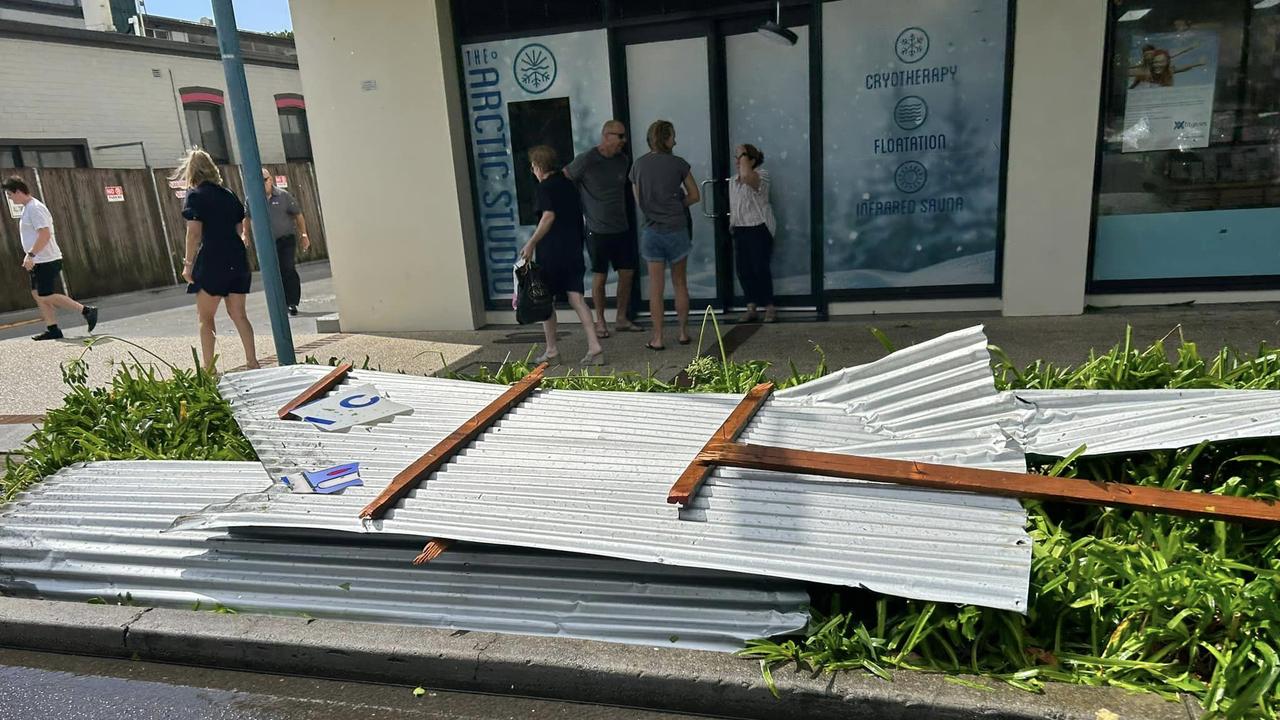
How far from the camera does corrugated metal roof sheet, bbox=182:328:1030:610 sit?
2.80 meters

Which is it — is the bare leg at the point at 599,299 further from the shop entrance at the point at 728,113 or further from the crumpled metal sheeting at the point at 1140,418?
the crumpled metal sheeting at the point at 1140,418

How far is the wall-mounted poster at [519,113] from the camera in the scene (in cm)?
820

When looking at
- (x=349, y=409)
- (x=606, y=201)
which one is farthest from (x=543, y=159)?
(x=349, y=409)

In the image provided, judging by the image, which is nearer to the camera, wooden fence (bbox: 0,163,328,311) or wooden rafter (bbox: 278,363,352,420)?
wooden rafter (bbox: 278,363,352,420)

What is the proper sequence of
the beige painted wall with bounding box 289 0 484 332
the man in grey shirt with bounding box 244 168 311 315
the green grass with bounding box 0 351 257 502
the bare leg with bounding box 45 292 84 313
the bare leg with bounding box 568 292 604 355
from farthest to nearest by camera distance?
the man in grey shirt with bounding box 244 168 311 315
the bare leg with bounding box 45 292 84 313
the beige painted wall with bounding box 289 0 484 332
the bare leg with bounding box 568 292 604 355
the green grass with bounding box 0 351 257 502

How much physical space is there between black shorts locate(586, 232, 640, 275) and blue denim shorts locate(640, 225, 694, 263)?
0.39 m

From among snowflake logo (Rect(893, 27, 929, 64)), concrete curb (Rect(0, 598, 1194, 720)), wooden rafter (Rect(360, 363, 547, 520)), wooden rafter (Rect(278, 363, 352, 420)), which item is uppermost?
snowflake logo (Rect(893, 27, 929, 64))

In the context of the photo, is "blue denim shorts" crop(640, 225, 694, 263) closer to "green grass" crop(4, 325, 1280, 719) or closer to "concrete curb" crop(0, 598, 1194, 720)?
"green grass" crop(4, 325, 1280, 719)

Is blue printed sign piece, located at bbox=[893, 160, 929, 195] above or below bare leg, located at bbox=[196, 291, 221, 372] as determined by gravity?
above

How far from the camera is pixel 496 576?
3283 millimetres

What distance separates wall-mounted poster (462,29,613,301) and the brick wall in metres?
8.51

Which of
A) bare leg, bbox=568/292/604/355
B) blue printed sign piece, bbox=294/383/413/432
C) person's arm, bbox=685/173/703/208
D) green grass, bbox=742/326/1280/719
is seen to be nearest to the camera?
green grass, bbox=742/326/1280/719

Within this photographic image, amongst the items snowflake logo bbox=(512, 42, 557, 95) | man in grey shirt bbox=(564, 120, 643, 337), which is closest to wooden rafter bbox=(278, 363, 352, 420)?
man in grey shirt bbox=(564, 120, 643, 337)

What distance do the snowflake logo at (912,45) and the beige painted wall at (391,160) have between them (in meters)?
4.13
